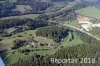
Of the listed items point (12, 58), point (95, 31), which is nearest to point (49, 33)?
point (95, 31)

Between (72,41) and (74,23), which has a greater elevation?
(72,41)

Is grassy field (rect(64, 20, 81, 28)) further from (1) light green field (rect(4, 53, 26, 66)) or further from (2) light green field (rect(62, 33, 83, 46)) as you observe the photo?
(1) light green field (rect(4, 53, 26, 66))

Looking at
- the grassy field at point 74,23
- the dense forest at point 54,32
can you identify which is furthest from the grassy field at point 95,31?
the dense forest at point 54,32

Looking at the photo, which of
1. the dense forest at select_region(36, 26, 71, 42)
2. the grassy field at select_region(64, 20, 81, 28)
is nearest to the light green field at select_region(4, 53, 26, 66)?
the dense forest at select_region(36, 26, 71, 42)

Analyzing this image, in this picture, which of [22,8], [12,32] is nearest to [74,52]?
[12,32]

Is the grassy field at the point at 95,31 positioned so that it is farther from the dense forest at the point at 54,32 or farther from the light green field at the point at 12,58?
the light green field at the point at 12,58

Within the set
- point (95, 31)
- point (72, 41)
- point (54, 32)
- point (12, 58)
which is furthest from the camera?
point (95, 31)

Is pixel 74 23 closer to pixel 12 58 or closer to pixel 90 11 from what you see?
pixel 90 11

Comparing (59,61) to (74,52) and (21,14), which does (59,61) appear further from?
(21,14)
